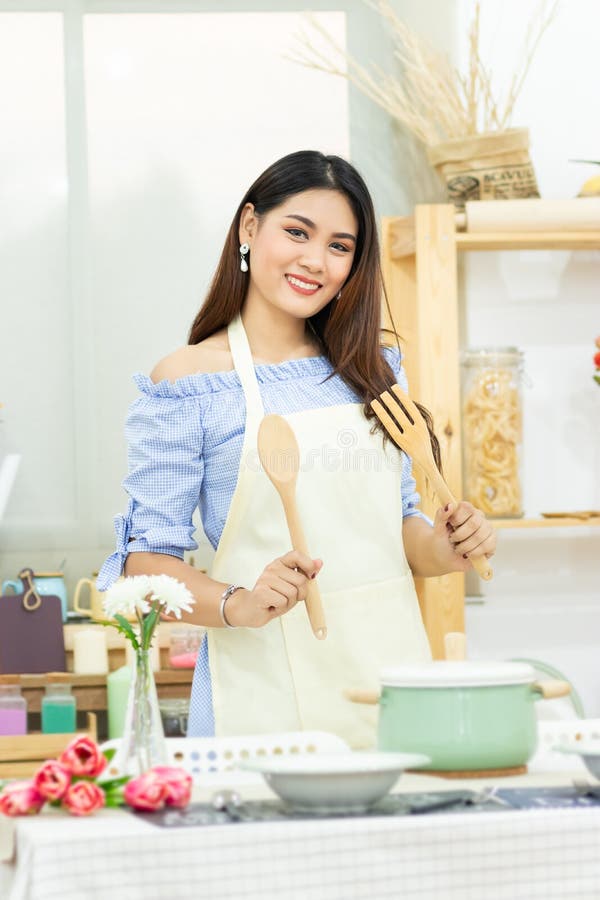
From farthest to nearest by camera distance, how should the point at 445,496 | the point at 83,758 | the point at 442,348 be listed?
the point at 442,348 < the point at 445,496 < the point at 83,758

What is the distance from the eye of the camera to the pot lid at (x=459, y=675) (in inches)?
48.4

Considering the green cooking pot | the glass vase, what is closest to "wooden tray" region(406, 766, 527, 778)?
the green cooking pot

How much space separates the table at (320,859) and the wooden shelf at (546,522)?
166 centimetres

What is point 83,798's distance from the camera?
43.3 inches

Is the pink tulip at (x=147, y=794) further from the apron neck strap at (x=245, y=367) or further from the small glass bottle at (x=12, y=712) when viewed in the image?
the small glass bottle at (x=12, y=712)

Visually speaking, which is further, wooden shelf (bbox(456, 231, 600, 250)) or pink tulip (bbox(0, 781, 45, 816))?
wooden shelf (bbox(456, 231, 600, 250))

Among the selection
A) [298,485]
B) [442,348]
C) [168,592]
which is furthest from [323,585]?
[442,348]

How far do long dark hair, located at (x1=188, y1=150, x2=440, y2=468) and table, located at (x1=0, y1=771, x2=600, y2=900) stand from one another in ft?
2.93

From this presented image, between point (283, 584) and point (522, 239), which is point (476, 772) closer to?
point (283, 584)

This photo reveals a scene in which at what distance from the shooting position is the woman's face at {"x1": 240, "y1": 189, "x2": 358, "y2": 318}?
1.90 meters

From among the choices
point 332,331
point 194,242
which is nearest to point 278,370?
point 332,331

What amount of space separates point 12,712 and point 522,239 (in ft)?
4.91

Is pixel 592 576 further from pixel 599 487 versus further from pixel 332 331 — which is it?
pixel 332 331

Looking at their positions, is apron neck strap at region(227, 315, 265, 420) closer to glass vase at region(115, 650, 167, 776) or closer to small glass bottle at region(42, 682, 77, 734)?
glass vase at region(115, 650, 167, 776)
